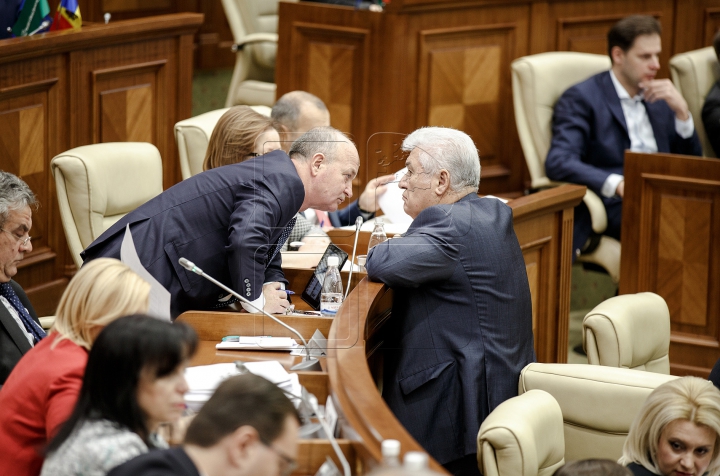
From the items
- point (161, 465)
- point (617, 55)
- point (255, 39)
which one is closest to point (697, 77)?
point (617, 55)

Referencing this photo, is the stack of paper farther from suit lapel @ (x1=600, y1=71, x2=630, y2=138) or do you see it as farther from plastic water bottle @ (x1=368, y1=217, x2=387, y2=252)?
suit lapel @ (x1=600, y1=71, x2=630, y2=138)

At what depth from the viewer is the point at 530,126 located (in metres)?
5.31

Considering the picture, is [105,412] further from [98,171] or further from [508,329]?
[98,171]

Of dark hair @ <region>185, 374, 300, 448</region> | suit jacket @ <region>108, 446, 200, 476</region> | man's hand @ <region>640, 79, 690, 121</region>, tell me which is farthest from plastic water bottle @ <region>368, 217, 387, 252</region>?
man's hand @ <region>640, 79, 690, 121</region>

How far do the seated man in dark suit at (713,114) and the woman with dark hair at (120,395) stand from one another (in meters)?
4.21

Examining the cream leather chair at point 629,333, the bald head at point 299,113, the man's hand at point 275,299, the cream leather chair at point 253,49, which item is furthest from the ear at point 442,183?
the cream leather chair at point 253,49

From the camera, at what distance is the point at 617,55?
17.3 ft

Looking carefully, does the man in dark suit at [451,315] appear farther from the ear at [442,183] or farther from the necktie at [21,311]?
the necktie at [21,311]

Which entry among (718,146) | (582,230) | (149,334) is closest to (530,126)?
(582,230)

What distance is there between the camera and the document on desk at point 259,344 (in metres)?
2.63

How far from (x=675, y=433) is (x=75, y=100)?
3.26 meters

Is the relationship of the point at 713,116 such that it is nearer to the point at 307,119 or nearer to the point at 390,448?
the point at 307,119

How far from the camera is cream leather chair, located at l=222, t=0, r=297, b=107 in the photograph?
6449 mm

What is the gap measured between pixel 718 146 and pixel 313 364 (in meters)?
3.63
